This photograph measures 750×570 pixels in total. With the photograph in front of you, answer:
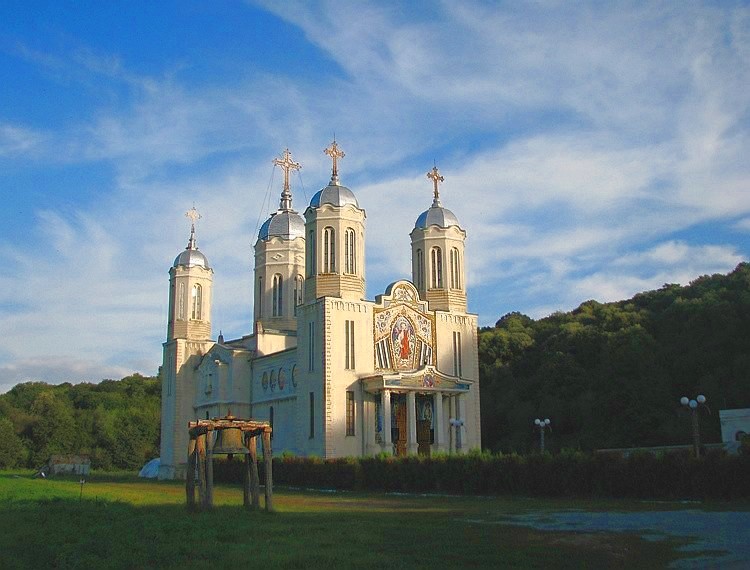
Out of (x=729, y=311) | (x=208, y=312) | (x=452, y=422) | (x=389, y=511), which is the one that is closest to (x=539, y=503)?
(x=389, y=511)

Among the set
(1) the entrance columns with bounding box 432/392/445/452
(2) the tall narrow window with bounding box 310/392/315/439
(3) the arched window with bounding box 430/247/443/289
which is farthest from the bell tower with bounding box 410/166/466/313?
(2) the tall narrow window with bounding box 310/392/315/439

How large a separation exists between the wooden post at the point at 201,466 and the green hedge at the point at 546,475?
34.8 ft

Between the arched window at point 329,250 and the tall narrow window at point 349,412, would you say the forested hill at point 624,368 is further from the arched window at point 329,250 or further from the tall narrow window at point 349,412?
the arched window at point 329,250

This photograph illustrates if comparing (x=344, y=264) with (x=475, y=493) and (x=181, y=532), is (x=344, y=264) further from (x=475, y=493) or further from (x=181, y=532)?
(x=181, y=532)

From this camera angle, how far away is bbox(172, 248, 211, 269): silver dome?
56.6m

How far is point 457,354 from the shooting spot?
150 feet

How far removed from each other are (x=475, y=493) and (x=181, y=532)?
14.9 meters

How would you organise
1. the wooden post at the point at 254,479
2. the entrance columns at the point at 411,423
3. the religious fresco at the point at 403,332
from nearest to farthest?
1. the wooden post at the point at 254,479
2. the entrance columns at the point at 411,423
3. the religious fresco at the point at 403,332

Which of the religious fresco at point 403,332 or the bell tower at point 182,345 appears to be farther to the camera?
the bell tower at point 182,345

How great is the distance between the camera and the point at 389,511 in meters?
19.8

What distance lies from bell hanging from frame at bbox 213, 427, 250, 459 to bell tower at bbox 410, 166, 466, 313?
27.7 m

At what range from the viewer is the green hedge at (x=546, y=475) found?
2125 cm

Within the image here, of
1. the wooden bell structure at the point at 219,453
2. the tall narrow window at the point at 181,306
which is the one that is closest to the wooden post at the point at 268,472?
the wooden bell structure at the point at 219,453

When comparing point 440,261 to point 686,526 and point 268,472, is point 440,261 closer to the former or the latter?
point 268,472
